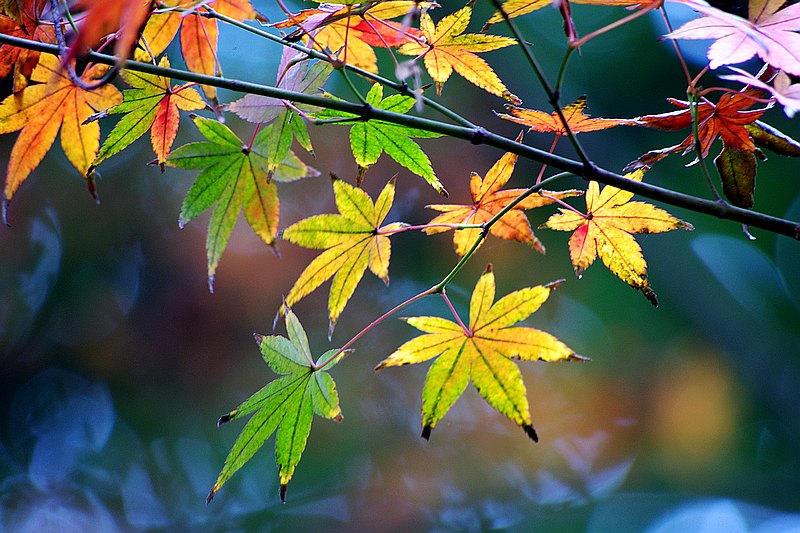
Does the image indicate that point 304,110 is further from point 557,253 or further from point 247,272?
point 247,272

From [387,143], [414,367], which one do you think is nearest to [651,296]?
[387,143]

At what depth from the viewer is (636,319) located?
2604 millimetres

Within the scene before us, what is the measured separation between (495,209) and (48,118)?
418mm

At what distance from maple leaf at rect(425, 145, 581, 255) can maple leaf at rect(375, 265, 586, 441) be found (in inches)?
1.8

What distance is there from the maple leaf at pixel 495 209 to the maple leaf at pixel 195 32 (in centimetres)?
24

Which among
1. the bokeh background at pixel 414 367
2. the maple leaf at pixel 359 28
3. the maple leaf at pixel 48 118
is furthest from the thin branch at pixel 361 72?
the bokeh background at pixel 414 367

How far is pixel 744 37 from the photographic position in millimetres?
428

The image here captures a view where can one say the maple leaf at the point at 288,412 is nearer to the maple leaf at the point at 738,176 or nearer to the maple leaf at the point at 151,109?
the maple leaf at the point at 151,109

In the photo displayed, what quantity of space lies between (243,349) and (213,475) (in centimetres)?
59

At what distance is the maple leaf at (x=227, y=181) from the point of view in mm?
539

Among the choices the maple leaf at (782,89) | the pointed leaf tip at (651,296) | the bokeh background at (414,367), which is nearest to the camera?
the maple leaf at (782,89)

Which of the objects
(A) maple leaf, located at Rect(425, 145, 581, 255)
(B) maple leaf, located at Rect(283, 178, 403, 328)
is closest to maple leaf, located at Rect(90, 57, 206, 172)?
(B) maple leaf, located at Rect(283, 178, 403, 328)

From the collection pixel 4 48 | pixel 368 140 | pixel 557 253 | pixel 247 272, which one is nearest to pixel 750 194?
pixel 368 140

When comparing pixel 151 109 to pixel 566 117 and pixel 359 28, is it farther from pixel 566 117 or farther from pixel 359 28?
pixel 566 117
